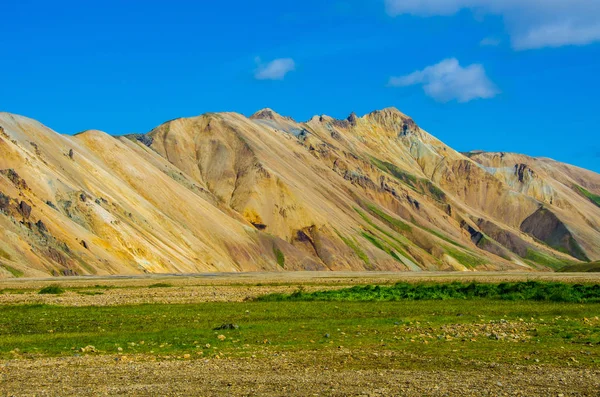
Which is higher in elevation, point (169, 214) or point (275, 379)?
point (169, 214)

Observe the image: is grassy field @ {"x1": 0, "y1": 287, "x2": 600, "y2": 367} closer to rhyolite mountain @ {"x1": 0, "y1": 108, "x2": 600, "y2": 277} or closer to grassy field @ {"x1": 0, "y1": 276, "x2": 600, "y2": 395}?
grassy field @ {"x1": 0, "y1": 276, "x2": 600, "y2": 395}

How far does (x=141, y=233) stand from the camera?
118562 millimetres

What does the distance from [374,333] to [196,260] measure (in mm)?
98856

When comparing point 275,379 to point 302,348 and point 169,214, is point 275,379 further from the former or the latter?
point 169,214

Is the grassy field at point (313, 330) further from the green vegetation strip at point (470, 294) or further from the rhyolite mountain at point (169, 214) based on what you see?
the rhyolite mountain at point (169, 214)

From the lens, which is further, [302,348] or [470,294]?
[470,294]

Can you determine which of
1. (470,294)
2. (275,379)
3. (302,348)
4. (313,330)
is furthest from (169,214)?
(275,379)

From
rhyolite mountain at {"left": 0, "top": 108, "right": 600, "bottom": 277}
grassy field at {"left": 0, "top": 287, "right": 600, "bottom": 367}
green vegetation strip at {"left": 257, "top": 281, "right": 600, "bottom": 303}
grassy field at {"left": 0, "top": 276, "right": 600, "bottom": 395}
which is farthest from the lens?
rhyolite mountain at {"left": 0, "top": 108, "right": 600, "bottom": 277}

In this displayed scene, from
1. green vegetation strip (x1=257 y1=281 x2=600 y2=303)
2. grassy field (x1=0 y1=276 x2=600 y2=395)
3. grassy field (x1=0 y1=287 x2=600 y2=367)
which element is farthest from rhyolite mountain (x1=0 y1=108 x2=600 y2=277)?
grassy field (x1=0 y1=276 x2=600 y2=395)

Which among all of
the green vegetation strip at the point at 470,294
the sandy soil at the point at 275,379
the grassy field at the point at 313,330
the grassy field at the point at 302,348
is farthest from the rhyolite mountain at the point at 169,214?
the sandy soil at the point at 275,379

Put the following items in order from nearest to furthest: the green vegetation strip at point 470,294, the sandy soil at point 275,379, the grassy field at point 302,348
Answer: the sandy soil at point 275,379 < the grassy field at point 302,348 < the green vegetation strip at point 470,294

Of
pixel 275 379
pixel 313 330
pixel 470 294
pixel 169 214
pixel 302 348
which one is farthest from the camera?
pixel 169 214

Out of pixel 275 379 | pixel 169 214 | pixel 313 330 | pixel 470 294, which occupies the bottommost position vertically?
pixel 275 379

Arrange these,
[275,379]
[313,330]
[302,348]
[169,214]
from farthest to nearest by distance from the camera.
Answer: [169,214] → [313,330] → [302,348] → [275,379]
